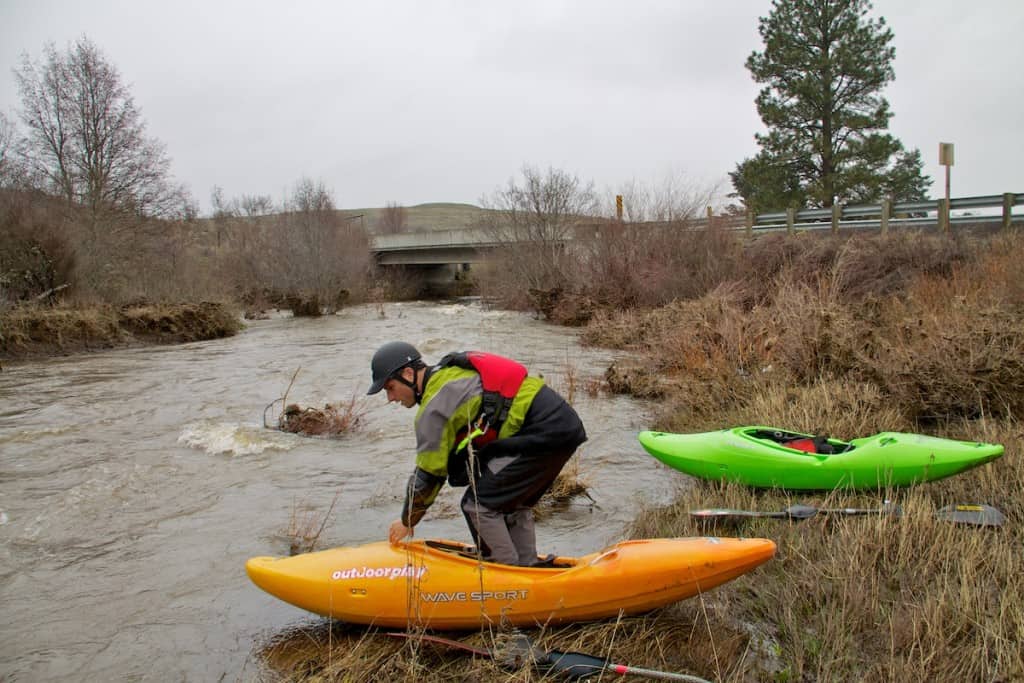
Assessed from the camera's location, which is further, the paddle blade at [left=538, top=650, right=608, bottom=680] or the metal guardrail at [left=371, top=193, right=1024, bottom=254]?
the metal guardrail at [left=371, top=193, right=1024, bottom=254]

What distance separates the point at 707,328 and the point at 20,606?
878cm

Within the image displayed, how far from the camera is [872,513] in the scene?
433 centimetres

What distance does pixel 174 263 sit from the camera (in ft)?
77.5

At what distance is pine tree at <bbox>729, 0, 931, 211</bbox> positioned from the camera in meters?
23.0

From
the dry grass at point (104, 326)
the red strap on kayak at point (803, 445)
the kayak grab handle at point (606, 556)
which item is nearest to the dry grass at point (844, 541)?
the kayak grab handle at point (606, 556)

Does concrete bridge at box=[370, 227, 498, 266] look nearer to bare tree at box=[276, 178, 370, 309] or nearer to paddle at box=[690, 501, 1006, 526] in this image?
bare tree at box=[276, 178, 370, 309]

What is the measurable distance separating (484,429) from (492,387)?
0.22 m

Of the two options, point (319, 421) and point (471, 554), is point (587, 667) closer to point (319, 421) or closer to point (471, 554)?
point (471, 554)

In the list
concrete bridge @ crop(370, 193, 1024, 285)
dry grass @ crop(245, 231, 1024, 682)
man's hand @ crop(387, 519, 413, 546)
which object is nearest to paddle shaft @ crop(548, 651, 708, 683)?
dry grass @ crop(245, 231, 1024, 682)

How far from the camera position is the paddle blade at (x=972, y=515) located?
3.97 metres

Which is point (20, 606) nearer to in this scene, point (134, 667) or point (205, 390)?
point (134, 667)

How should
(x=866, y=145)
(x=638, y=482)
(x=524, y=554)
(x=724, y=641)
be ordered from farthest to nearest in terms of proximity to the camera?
(x=866, y=145) → (x=638, y=482) → (x=524, y=554) → (x=724, y=641)

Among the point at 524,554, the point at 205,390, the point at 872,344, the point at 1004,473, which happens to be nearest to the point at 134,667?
the point at 524,554

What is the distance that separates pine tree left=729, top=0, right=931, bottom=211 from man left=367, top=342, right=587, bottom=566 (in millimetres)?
22901
